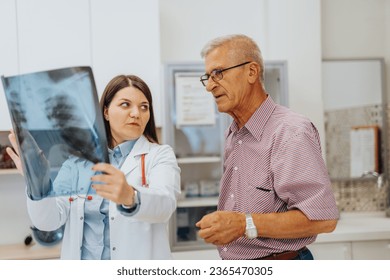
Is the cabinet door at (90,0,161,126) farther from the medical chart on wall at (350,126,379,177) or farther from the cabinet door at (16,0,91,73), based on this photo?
the medical chart on wall at (350,126,379,177)

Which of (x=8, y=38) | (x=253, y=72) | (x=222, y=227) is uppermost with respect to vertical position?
(x=8, y=38)

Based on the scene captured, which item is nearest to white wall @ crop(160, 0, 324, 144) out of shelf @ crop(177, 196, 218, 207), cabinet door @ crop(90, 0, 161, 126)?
cabinet door @ crop(90, 0, 161, 126)

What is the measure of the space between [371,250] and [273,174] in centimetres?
65

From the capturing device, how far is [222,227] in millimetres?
985

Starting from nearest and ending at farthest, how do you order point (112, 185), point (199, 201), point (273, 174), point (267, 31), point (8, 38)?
point (112, 185)
point (273, 174)
point (8, 38)
point (267, 31)
point (199, 201)

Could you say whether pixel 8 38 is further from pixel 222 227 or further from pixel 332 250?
pixel 332 250

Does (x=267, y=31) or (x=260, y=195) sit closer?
(x=260, y=195)

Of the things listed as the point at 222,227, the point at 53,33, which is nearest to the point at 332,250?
the point at 222,227

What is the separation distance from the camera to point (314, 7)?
61.1 inches

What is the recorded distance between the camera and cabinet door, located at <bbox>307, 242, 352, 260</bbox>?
4.71 feet

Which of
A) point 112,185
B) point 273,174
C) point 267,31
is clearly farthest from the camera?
point 267,31

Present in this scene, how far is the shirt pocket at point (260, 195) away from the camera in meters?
1.08

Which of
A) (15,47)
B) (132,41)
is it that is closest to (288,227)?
(132,41)
